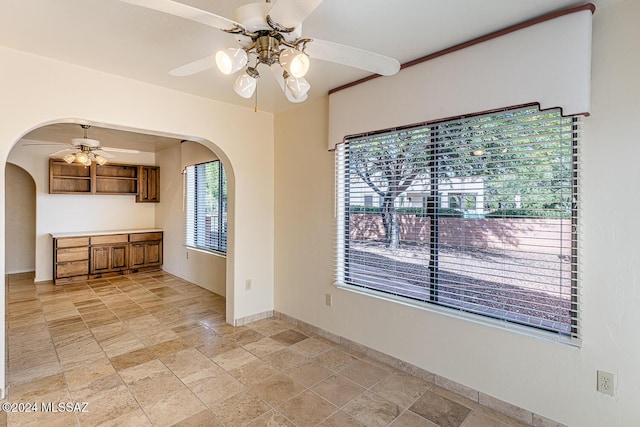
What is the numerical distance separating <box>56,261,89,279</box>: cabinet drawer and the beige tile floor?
55.7 inches

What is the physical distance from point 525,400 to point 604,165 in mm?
1547

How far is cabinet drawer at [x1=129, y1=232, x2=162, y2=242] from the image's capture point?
6.09m

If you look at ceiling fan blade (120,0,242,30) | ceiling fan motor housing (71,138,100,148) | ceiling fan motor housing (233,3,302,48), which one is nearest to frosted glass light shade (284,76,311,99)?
ceiling fan motor housing (233,3,302,48)

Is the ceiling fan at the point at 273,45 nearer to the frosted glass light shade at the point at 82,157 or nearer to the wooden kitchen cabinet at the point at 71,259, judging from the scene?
the frosted glass light shade at the point at 82,157

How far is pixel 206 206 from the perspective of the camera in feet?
17.5

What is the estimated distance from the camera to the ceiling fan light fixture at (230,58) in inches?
56.0

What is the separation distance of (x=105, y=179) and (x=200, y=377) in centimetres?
519

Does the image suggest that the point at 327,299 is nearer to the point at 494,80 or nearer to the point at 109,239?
the point at 494,80

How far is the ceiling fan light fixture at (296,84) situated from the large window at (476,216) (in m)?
1.31

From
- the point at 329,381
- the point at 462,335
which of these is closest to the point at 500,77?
the point at 462,335

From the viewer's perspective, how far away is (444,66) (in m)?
2.39

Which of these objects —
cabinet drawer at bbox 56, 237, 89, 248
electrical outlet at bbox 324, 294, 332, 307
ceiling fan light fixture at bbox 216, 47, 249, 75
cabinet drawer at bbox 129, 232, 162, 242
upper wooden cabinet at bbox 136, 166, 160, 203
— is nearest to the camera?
ceiling fan light fixture at bbox 216, 47, 249, 75

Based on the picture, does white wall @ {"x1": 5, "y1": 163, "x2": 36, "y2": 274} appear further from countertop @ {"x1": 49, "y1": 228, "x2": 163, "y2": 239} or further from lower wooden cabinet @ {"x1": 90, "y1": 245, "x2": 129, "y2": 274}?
lower wooden cabinet @ {"x1": 90, "y1": 245, "x2": 129, "y2": 274}

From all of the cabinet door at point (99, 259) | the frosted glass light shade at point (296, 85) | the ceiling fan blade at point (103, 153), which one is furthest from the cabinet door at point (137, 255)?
the frosted glass light shade at point (296, 85)
